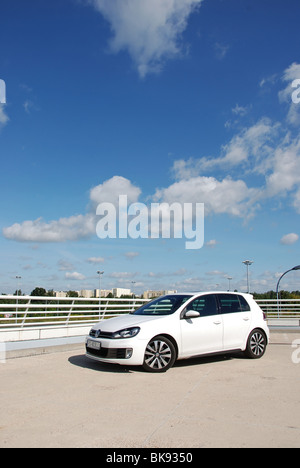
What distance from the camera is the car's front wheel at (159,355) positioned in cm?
745

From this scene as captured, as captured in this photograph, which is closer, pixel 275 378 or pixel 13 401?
pixel 13 401

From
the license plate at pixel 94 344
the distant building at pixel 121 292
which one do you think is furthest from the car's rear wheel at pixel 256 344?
the distant building at pixel 121 292

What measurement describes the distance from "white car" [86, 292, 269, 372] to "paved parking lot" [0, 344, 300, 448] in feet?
1.11

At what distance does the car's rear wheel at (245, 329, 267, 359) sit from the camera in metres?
9.00

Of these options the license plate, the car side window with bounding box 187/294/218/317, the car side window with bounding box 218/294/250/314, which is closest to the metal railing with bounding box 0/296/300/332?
the license plate

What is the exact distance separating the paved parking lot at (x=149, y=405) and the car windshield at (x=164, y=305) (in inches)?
46.0

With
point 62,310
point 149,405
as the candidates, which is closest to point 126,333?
point 149,405

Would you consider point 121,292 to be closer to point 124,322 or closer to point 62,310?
point 62,310

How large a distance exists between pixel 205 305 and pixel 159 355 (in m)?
1.57

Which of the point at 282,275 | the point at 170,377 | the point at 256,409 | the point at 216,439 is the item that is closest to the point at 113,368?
the point at 170,377

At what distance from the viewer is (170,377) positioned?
7148 millimetres

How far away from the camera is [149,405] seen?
207 inches
